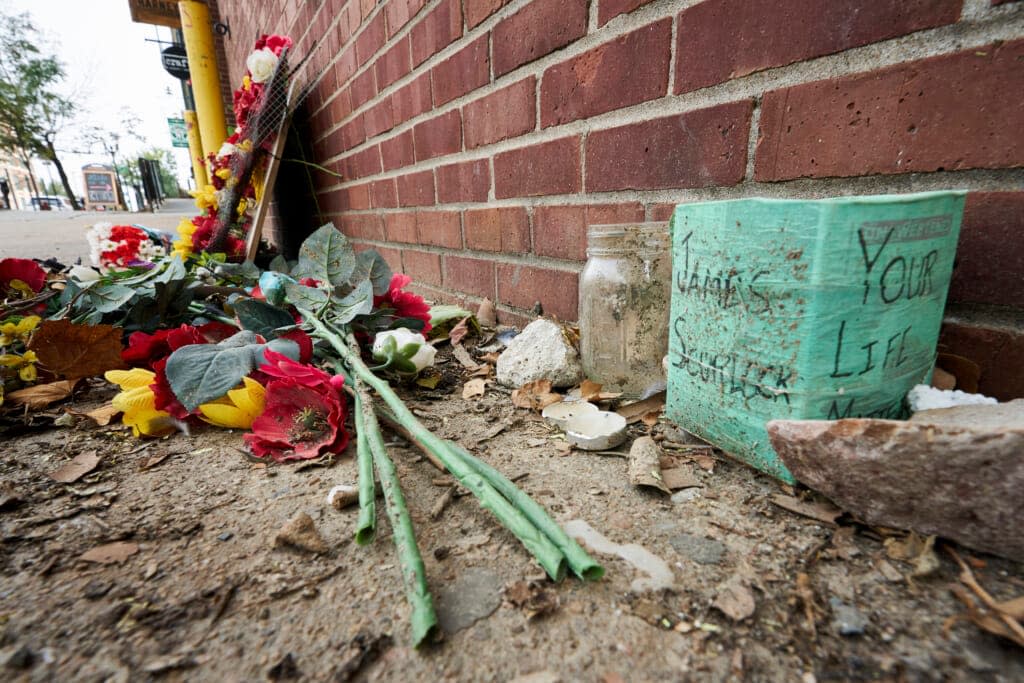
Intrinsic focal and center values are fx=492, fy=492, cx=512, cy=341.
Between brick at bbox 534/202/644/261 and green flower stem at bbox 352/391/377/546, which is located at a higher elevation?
brick at bbox 534/202/644/261

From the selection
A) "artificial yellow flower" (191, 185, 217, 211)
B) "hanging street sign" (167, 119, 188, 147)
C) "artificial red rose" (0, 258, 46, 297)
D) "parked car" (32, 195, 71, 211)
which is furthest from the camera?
"parked car" (32, 195, 71, 211)

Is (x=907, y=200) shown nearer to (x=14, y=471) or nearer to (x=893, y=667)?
A: (x=893, y=667)

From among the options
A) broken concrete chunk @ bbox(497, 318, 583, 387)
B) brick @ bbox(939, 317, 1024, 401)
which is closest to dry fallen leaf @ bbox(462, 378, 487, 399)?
broken concrete chunk @ bbox(497, 318, 583, 387)

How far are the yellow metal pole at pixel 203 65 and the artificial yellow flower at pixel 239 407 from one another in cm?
464

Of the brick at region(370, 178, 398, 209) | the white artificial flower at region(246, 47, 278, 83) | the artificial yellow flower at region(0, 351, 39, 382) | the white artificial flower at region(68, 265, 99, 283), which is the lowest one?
the artificial yellow flower at region(0, 351, 39, 382)

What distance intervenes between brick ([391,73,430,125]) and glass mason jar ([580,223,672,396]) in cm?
90

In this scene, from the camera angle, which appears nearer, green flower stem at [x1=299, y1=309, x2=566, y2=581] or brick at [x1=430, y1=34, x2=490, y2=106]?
green flower stem at [x1=299, y1=309, x2=566, y2=581]

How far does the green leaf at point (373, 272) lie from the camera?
1.03 meters

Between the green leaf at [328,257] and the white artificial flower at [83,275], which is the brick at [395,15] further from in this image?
the white artificial flower at [83,275]

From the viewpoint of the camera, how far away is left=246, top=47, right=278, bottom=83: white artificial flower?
2330mm

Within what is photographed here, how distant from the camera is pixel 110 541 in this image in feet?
1.65

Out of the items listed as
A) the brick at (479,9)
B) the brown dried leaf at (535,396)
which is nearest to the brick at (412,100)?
the brick at (479,9)

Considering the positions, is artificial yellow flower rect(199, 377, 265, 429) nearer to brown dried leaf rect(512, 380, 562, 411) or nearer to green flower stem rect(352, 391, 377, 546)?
green flower stem rect(352, 391, 377, 546)

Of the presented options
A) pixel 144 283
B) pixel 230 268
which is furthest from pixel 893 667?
pixel 230 268
